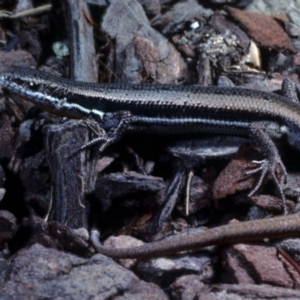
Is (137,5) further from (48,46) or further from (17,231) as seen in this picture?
(17,231)

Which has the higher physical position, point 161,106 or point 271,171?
point 161,106

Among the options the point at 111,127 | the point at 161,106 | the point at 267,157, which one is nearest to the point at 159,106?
the point at 161,106

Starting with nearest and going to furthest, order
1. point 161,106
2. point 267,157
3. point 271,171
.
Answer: point 271,171 < point 267,157 < point 161,106

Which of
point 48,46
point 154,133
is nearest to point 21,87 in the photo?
point 48,46

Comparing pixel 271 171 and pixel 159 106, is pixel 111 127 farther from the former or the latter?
pixel 271 171

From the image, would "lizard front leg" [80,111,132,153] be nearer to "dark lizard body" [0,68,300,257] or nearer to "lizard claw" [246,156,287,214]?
"dark lizard body" [0,68,300,257]

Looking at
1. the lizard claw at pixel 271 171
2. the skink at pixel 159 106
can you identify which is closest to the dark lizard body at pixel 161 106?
the skink at pixel 159 106

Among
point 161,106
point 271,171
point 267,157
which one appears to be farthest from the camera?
point 161,106
